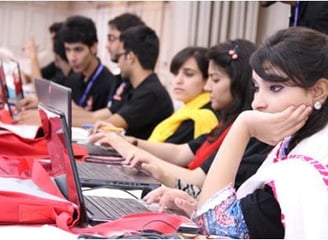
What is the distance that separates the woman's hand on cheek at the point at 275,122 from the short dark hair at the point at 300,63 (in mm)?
22

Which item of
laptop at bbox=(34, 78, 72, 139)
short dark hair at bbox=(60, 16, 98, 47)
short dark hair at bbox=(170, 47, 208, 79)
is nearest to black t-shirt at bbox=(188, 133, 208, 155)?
short dark hair at bbox=(170, 47, 208, 79)

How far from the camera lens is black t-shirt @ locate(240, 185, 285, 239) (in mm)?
1104

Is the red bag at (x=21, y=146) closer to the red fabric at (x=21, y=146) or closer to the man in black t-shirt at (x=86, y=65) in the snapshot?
the red fabric at (x=21, y=146)

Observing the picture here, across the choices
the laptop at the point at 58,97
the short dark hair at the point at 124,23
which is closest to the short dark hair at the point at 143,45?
the short dark hair at the point at 124,23

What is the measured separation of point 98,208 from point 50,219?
14cm

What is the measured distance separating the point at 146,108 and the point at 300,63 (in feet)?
5.63

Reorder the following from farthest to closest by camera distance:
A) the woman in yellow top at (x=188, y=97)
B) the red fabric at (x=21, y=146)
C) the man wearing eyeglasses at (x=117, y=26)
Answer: the man wearing eyeglasses at (x=117, y=26) → the woman in yellow top at (x=188, y=97) → the red fabric at (x=21, y=146)

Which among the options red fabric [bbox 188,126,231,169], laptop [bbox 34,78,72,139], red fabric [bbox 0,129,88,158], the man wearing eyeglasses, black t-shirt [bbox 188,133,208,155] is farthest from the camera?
the man wearing eyeglasses

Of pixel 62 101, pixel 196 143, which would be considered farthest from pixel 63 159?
pixel 196 143

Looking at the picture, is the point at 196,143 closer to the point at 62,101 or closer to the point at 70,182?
the point at 62,101

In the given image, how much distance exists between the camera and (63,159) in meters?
1.12

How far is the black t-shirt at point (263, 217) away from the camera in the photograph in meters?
1.10

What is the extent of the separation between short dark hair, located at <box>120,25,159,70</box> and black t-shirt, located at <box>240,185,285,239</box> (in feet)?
6.28

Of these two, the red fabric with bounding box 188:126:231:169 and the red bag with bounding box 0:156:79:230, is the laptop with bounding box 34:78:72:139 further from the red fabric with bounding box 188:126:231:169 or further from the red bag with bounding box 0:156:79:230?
the red fabric with bounding box 188:126:231:169
